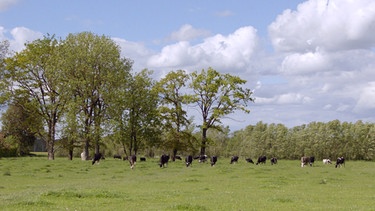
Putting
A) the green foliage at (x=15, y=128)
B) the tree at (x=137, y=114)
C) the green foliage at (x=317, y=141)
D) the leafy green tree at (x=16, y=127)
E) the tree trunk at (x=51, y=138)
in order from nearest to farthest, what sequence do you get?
the tree at (x=137, y=114) → the tree trunk at (x=51, y=138) → the green foliage at (x=15, y=128) → the leafy green tree at (x=16, y=127) → the green foliage at (x=317, y=141)

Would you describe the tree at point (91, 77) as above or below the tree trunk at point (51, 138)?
above

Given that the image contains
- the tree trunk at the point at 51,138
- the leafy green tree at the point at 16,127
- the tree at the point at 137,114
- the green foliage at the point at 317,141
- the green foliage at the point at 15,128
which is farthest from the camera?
the green foliage at the point at 317,141

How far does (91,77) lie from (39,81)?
28.4 feet

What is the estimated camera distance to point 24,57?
6656cm

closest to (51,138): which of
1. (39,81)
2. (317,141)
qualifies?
(39,81)

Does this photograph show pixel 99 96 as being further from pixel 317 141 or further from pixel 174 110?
pixel 317 141

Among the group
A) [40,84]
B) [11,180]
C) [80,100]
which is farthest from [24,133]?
[11,180]

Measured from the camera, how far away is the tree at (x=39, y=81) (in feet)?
218

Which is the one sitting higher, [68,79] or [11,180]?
[68,79]

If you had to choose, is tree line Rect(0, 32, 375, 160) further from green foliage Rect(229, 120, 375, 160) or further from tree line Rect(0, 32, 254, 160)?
green foliage Rect(229, 120, 375, 160)

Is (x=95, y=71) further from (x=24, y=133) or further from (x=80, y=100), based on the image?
(x=24, y=133)

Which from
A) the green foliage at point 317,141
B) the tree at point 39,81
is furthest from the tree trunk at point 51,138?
the green foliage at point 317,141

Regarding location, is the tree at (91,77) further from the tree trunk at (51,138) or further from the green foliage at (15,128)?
the green foliage at (15,128)

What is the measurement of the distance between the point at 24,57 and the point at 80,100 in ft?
36.3
